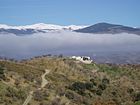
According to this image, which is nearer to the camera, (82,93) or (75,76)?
(82,93)

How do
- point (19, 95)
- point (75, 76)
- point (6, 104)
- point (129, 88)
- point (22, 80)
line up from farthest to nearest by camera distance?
point (75, 76)
point (129, 88)
point (22, 80)
point (19, 95)
point (6, 104)

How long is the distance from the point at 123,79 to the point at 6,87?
59.3 metres

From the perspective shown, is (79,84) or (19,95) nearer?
(19,95)

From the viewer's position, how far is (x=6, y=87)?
89.5 m

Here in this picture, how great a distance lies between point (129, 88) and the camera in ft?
385

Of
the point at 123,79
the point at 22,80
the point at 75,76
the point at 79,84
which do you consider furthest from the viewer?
the point at 123,79

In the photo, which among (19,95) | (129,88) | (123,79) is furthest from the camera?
(123,79)

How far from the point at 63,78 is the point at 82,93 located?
15618 mm

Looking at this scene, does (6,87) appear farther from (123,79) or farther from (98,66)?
(98,66)

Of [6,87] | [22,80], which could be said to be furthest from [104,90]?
[6,87]

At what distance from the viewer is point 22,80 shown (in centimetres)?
10156

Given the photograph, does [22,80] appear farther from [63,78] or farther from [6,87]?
[63,78]

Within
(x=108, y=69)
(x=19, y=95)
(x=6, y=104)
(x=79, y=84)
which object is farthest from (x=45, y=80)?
(x=108, y=69)

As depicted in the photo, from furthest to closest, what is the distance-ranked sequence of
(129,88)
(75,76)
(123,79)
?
(123,79) → (75,76) → (129,88)
